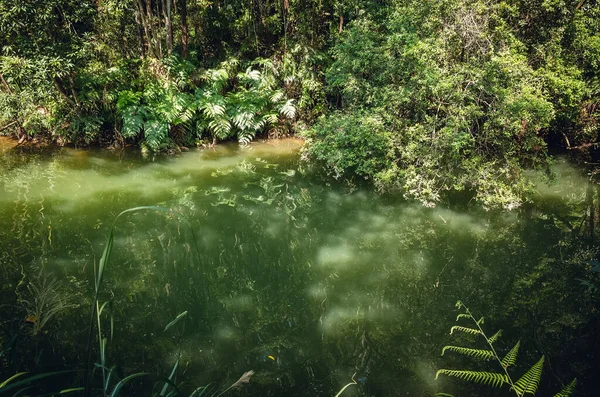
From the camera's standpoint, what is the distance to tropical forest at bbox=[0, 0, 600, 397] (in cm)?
333

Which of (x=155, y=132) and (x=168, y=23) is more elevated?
(x=168, y=23)

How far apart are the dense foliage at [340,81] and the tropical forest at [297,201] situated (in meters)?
0.06

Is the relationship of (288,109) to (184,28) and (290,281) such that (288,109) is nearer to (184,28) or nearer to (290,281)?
(184,28)

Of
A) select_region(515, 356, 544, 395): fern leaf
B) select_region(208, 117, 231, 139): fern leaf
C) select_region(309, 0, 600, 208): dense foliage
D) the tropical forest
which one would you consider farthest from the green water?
select_region(208, 117, 231, 139): fern leaf

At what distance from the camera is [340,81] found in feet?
27.4

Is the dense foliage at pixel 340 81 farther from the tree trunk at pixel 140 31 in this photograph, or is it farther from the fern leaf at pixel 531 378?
the fern leaf at pixel 531 378

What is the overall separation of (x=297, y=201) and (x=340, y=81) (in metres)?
3.22

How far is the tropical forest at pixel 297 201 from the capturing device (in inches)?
131

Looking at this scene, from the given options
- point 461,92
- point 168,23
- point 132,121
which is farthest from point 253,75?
point 461,92

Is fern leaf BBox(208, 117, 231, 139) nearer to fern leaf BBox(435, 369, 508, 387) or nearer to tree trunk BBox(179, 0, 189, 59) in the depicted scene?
tree trunk BBox(179, 0, 189, 59)

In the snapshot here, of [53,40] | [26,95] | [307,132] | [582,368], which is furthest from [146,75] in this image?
[582,368]

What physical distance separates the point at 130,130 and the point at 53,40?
2421mm

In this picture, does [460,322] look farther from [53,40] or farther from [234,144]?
[53,40]

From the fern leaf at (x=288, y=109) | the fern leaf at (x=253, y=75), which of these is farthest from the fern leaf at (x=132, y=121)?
the fern leaf at (x=288, y=109)
